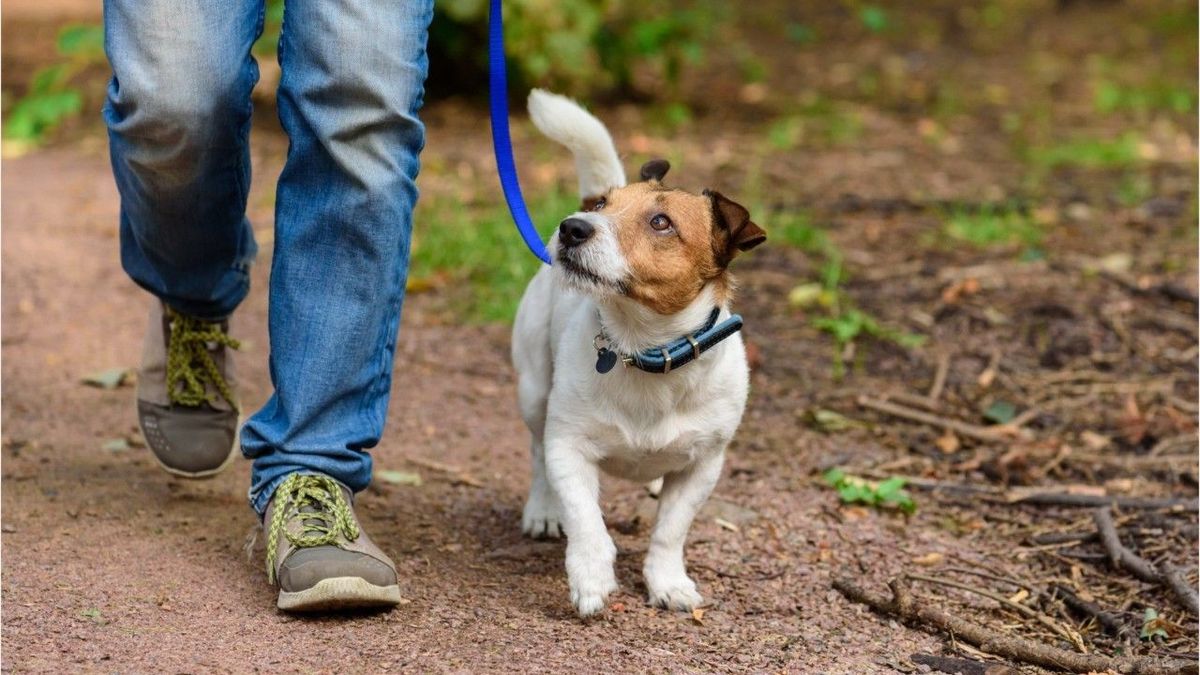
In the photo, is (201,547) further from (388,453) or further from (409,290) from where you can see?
(409,290)

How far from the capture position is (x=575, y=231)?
296 centimetres

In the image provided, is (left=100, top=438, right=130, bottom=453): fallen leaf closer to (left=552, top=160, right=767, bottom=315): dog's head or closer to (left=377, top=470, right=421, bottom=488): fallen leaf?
(left=377, top=470, right=421, bottom=488): fallen leaf

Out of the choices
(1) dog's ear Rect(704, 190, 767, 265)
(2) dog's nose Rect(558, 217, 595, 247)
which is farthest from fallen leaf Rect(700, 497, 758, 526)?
(2) dog's nose Rect(558, 217, 595, 247)

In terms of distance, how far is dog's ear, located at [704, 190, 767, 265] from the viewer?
10.1 feet

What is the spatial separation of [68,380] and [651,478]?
92.5 inches

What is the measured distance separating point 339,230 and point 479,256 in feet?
10.1

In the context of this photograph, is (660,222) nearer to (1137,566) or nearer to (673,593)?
(673,593)

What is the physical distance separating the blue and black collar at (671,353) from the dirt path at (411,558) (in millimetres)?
556

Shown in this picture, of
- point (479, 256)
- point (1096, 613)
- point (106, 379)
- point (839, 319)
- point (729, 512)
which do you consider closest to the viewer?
point (1096, 613)

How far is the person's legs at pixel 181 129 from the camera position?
2.83m

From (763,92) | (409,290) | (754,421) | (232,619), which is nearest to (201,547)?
(232,619)

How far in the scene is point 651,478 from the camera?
10.9 feet

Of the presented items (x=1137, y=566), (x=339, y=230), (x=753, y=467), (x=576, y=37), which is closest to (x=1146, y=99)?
(x=576, y=37)

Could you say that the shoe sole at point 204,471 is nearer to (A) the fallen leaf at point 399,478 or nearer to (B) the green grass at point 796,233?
(A) the fallen leaf at point 399,478
